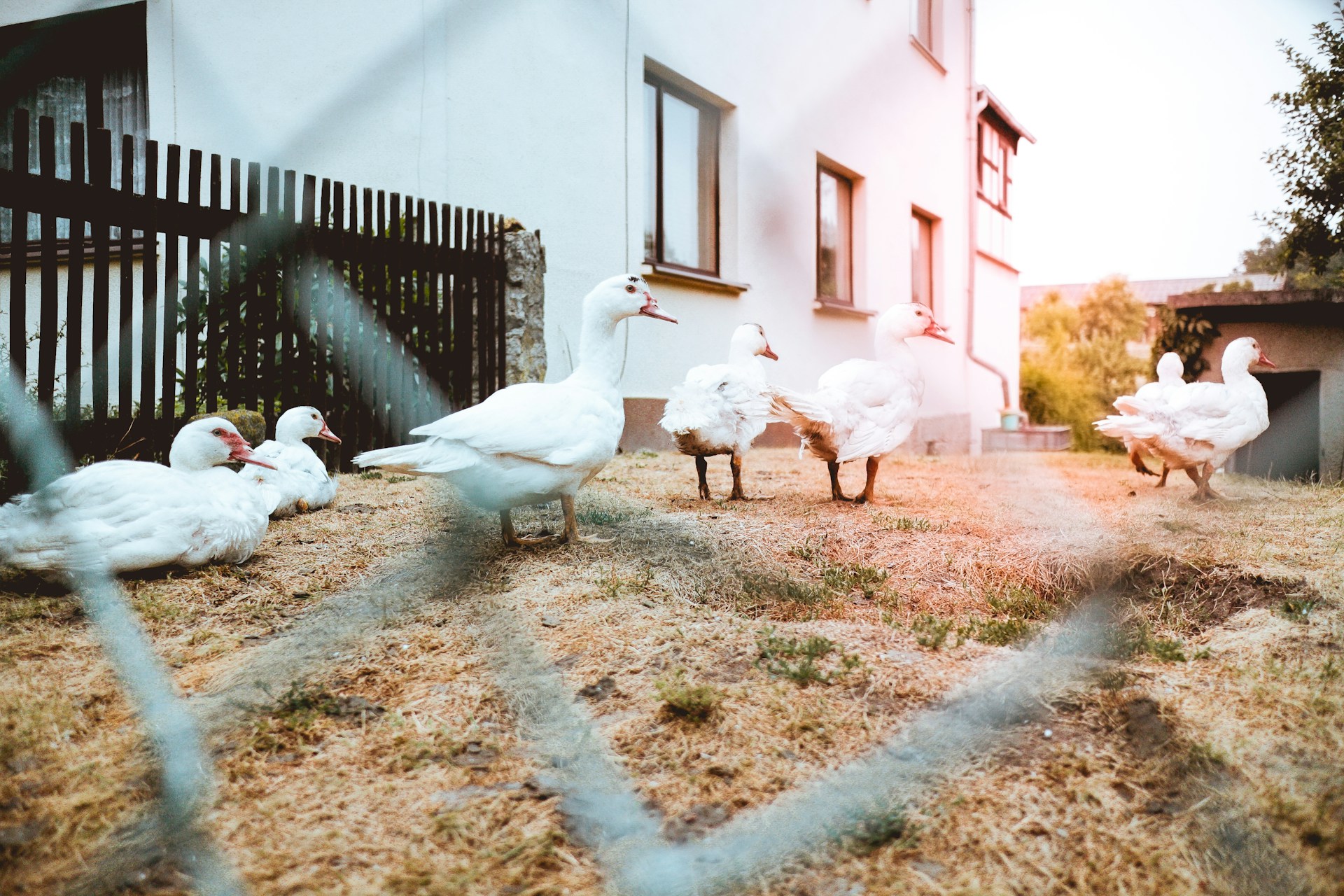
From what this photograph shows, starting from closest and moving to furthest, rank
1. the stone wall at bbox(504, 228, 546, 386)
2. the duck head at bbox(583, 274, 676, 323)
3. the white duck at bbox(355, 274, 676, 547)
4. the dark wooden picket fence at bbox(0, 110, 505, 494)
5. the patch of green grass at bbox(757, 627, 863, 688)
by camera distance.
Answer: the patch of green grass at bbox(757, 627, 863, 688) → the white duck at bbox(355, 274, 676, 547) → the duck head at bbox(583, 274, 676, 323) → the dark wooden picket fence at bbox(0, 110, 505, 494) → the stone wall at bbox(504, 228, 546, 386)

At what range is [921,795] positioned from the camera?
1.28 metres

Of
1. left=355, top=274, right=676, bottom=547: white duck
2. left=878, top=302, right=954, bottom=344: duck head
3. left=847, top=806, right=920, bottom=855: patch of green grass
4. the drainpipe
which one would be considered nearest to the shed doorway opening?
left=878, top=302, right=954, bottom=344: duck head

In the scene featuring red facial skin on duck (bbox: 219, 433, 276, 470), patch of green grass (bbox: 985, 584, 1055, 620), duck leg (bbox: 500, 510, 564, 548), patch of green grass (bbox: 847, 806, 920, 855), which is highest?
red facial skin on duck (bbox: 219, 433, 276, 470)

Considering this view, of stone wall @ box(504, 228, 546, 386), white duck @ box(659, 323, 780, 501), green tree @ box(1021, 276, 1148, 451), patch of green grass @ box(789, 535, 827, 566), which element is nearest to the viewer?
patch of green grass @ box(789, 535, 827, 566)

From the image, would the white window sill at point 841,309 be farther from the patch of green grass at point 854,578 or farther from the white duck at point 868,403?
the white duck at point 868,403

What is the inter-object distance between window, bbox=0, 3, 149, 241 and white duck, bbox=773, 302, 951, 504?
108 inches

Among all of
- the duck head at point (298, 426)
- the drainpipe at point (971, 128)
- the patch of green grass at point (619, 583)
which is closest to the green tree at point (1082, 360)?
the patch of green grass at point (619, 583)

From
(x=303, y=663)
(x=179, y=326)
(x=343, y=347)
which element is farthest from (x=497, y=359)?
(x=303, y=663)

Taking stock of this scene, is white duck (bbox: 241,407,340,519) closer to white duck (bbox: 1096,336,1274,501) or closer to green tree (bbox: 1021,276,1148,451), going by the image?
white duck (bbox: 1096,336,1274,501)

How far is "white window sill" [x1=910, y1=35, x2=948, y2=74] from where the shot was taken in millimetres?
817

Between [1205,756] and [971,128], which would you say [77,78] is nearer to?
[971,128]

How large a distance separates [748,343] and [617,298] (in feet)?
3.89

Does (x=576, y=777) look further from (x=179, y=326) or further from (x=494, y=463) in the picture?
(x=179, y=326)

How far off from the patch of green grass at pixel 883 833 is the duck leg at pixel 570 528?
1880mm
